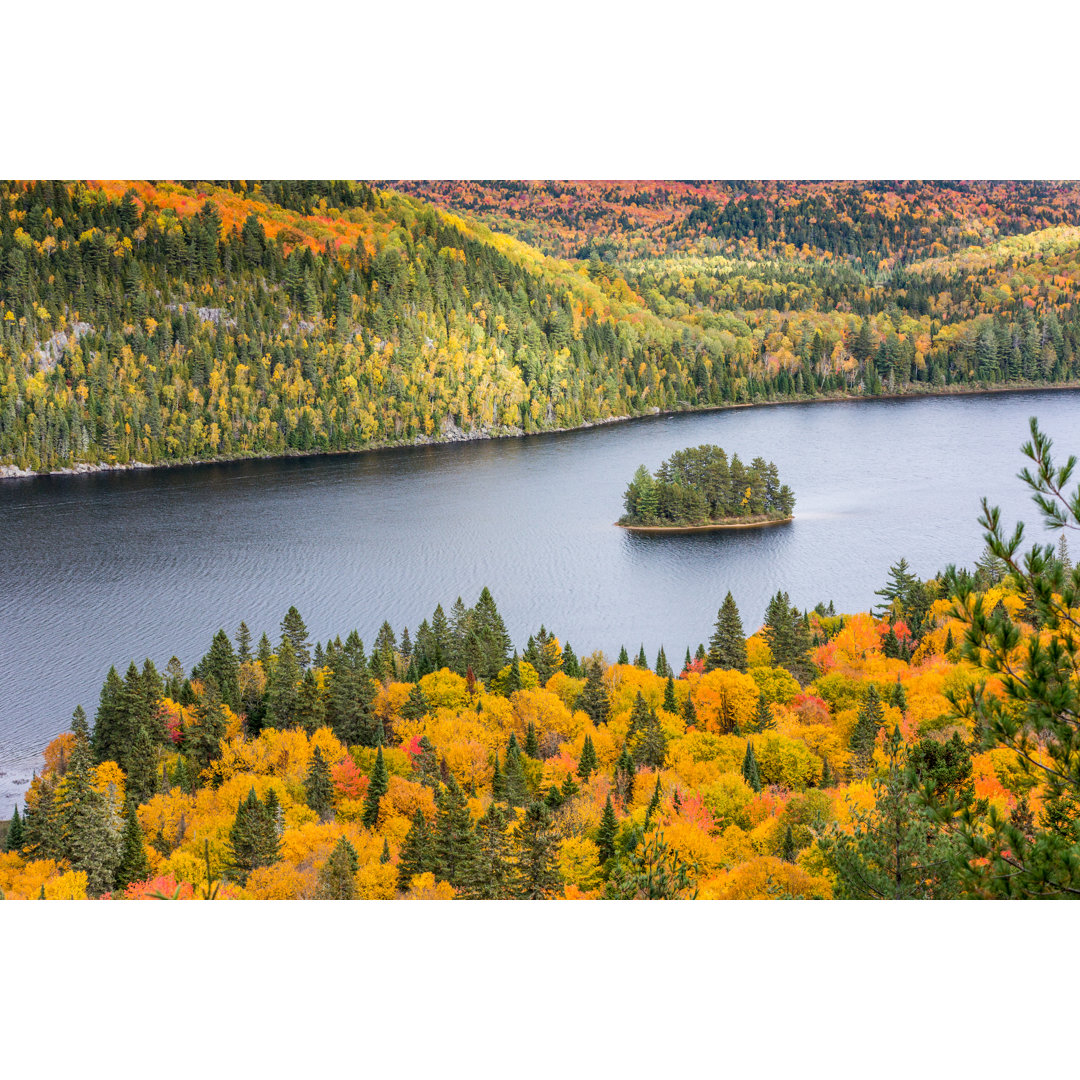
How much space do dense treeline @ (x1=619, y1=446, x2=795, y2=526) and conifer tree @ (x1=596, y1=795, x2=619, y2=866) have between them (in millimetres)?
30168

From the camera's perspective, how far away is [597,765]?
22031mm

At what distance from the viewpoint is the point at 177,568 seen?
4062cm

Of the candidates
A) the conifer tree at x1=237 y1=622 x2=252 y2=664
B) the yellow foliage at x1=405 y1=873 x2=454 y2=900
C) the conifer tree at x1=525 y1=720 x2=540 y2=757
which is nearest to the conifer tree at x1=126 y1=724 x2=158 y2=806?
the conifer tree at x1=237 y1=622 x2=252 y2=664

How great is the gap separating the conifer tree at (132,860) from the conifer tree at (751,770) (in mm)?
10072

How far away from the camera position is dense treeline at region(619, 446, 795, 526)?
46.3 metres

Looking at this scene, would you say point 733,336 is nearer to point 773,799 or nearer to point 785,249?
point 785,249

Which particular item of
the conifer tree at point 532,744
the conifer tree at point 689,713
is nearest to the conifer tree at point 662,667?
the conifer tree at point 689,713

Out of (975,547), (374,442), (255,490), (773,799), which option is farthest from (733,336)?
(773,799)

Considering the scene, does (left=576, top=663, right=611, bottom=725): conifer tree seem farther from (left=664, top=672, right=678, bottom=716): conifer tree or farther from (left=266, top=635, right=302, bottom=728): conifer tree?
(left=266, top=635, right=302, bottom=728): conifer tree

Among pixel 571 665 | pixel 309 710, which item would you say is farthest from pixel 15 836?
pixel 571 665

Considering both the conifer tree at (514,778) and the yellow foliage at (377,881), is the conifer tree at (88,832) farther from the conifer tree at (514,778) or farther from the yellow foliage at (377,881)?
the conifer tree at (514,778)

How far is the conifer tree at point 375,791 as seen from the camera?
19875 millimetres

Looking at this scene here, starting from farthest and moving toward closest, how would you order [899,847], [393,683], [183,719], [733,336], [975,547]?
[733,336], [975,547], [393,683], [183,719], [899,847]

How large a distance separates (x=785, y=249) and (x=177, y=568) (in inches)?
4438
